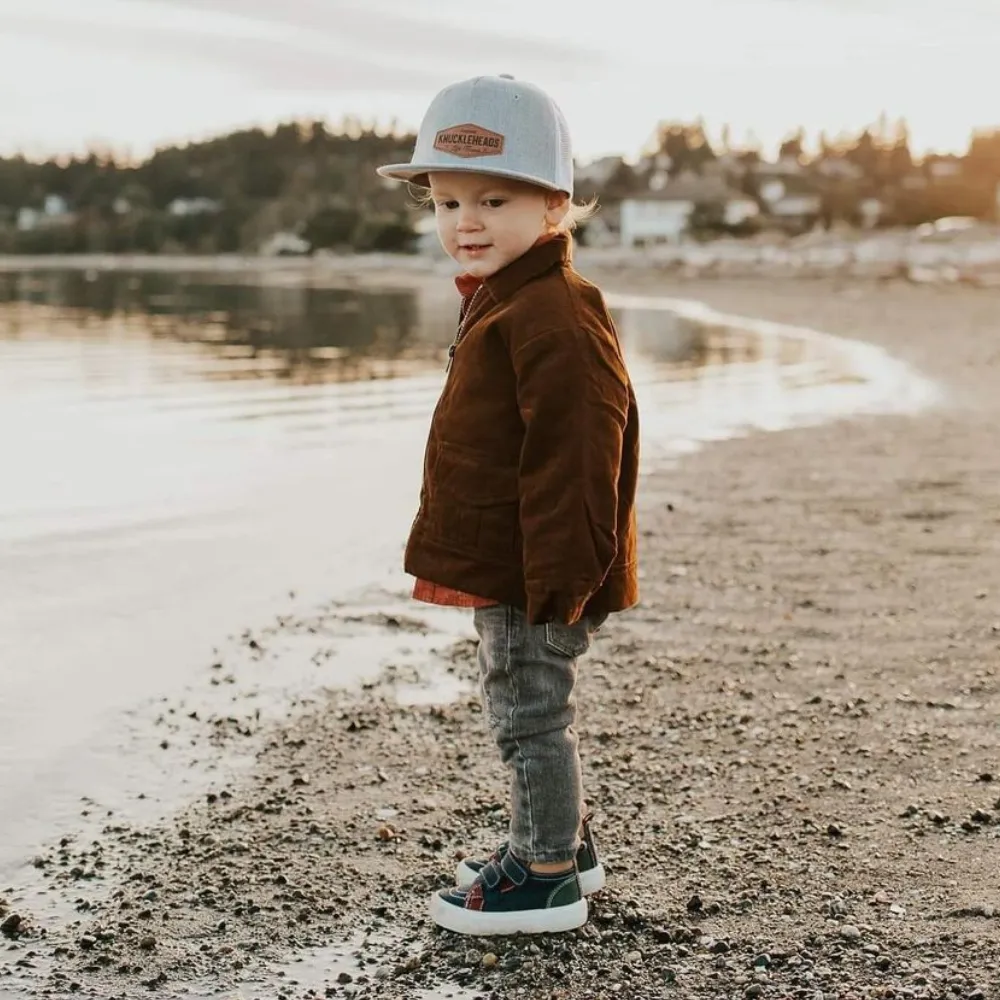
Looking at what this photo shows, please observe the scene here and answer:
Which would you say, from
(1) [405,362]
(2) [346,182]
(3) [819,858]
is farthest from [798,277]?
(2) [346,182]

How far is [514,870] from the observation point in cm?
325

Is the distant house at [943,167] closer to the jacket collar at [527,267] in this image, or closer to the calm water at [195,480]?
the calm water at [195,480]

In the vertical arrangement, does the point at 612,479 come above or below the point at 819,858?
above

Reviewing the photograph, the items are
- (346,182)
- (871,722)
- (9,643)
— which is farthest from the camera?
(346,182)

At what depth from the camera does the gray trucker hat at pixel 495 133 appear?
2953 mm

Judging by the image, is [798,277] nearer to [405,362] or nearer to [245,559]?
[405,362]

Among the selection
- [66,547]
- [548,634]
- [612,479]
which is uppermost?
[612,479]

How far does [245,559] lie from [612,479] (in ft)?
17.3

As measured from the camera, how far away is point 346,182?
136 m

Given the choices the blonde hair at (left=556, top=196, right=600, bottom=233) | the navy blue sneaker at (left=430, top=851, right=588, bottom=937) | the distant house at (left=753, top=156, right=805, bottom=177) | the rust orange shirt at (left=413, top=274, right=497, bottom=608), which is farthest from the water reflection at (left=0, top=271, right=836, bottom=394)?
the distant house at (left=753, top=156, right=805, bottom=177)

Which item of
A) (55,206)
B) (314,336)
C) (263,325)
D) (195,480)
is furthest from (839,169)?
A: (195,480)

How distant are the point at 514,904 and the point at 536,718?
18.7 inches

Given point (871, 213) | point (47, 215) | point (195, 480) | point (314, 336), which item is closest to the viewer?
point (195, 480)

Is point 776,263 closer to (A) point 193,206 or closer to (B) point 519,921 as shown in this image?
(B) point 519,921
